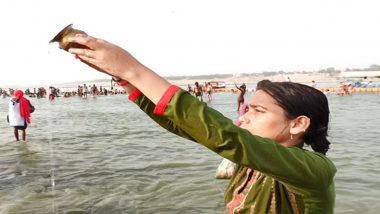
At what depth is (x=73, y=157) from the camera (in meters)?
11.5

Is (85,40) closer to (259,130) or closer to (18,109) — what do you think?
(259,130)

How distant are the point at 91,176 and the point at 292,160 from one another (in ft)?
26.8

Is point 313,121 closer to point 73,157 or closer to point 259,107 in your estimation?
point 259,107

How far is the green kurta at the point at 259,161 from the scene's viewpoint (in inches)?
50.3

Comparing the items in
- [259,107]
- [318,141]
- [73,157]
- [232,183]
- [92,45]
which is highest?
[92,45]

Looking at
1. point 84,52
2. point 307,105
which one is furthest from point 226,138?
point 307,105

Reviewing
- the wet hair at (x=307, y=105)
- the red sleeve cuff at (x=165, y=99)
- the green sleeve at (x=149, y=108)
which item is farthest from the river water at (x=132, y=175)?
the red sleeve cuff at (x=165, y=99)

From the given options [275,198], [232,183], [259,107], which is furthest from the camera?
[232,183]

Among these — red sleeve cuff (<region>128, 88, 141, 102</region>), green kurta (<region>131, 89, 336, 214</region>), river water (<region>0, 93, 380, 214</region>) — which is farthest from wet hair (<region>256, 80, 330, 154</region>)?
Answer: river water (<region>0, 93, 380, 214</region>)

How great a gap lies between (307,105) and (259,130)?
26 cm

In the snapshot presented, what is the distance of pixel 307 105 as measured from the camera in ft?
6.25

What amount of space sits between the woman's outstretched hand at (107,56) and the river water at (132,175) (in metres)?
5.57

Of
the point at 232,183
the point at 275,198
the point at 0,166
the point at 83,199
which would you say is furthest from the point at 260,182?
the point at 0,166

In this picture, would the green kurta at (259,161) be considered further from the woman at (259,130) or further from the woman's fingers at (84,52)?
the woman's fingers at (84,52)
